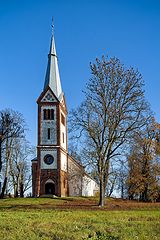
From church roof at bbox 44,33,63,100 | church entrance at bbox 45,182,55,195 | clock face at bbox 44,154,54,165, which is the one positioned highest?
church roof at bbox 44,33,63,100

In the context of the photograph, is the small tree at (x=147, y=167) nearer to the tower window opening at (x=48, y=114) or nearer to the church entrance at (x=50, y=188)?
the church entrance at (x=50, y=188)

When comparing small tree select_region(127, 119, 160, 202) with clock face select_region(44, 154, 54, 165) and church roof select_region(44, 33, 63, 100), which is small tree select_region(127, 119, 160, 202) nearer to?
clock face select_region(44, 154, 54, 165)

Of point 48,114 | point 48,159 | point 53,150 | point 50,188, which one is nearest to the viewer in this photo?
point 50,188

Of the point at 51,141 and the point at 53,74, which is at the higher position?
the point at 53,74

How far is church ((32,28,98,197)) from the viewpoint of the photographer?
50.2 metres

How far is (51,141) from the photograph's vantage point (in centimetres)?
5222

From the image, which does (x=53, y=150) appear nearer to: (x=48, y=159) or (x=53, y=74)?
(x=48, y=159)

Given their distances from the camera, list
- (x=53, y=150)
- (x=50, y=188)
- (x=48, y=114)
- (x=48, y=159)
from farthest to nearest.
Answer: (x=48, y=114) < (x=53, y=150) < (x=48, y=159) < (x=50, y=188)

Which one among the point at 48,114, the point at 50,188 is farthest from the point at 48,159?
the point at 48,114

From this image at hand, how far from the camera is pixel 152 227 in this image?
1666cm

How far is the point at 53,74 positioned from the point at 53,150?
42.1 feet

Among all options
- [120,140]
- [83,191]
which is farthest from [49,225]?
[83,191]

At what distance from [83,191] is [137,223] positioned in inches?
1660

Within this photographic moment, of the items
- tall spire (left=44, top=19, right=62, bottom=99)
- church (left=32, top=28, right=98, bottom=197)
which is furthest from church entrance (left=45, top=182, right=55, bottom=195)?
tall spire (left=44, top=19, right=62, bottom=99)
